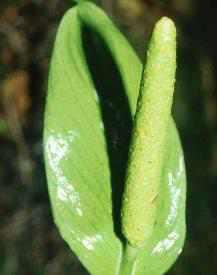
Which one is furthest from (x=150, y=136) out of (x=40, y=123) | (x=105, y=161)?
(x=40, y=123)

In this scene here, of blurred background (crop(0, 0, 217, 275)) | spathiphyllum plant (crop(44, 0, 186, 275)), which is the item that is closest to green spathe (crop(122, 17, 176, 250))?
spathiphyllum plant (crop(44, 0, 186, 275))

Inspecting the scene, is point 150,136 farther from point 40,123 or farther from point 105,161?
point 40,123

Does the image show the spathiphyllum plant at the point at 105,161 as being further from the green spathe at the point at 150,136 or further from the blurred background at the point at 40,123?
the blurred background at the point at 40,123

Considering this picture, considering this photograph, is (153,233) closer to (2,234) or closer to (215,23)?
(2,234)

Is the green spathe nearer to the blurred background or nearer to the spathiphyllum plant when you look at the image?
the spathiphyllum plant

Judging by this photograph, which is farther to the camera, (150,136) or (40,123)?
(40,123)

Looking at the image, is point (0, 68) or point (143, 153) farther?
point (0, 68)

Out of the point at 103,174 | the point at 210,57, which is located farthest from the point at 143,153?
the point at 210,57

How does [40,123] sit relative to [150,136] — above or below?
below
